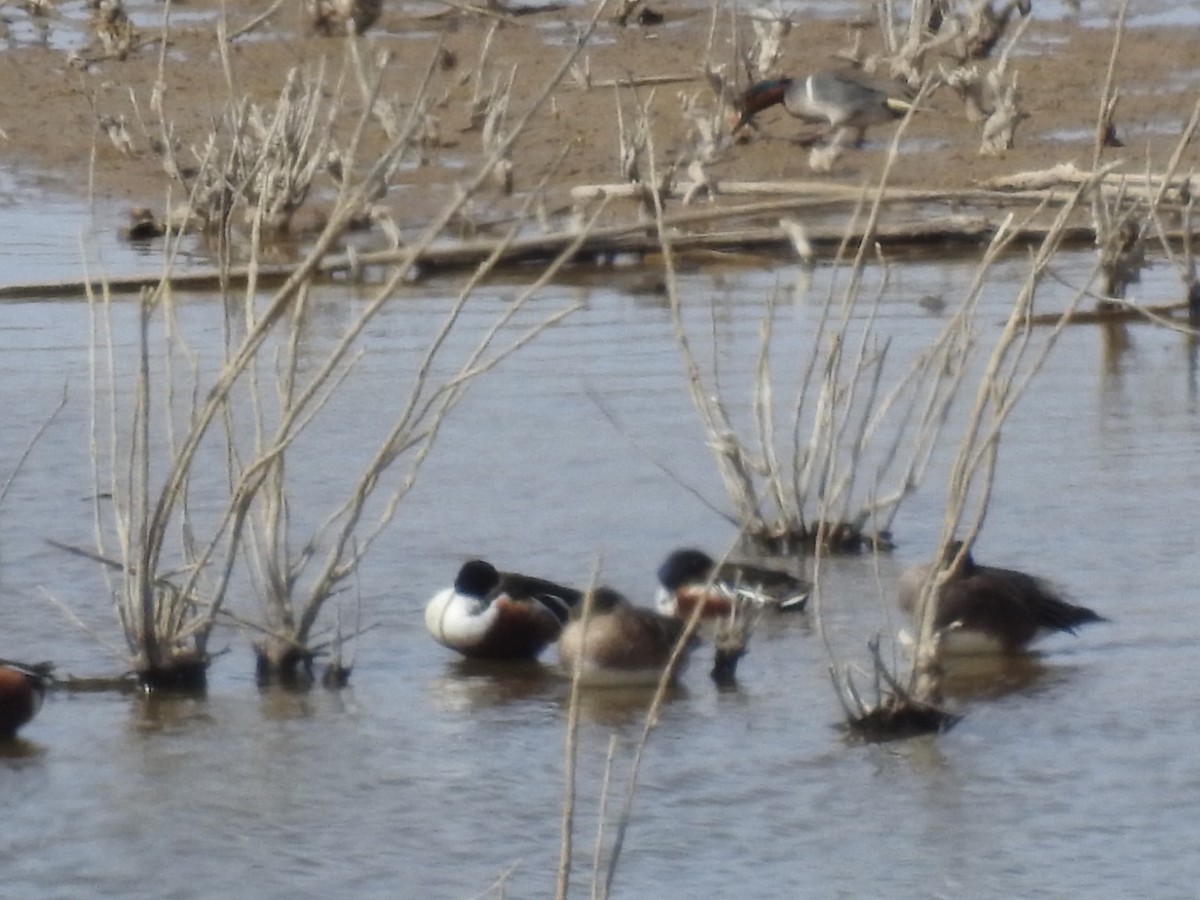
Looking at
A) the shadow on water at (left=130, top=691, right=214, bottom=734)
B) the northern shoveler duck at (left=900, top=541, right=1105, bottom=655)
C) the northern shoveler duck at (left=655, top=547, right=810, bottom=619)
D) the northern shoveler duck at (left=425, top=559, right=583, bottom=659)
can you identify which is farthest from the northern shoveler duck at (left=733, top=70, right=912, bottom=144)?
the shadow on water at (left=130, top=691, right=214, bottom=734)

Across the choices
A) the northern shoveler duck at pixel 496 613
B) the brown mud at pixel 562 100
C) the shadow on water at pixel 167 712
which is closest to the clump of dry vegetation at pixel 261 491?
the shadow on water at pixel 167 712

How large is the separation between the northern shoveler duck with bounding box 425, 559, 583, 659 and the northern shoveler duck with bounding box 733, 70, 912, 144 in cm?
1011

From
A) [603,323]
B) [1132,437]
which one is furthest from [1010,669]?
[603,323]

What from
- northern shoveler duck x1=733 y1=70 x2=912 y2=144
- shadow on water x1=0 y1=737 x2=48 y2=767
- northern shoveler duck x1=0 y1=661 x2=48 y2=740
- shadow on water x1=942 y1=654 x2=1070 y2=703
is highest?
northern shoveler duck x1=733 y1=70 x2=912 y2=144

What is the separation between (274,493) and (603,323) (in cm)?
594

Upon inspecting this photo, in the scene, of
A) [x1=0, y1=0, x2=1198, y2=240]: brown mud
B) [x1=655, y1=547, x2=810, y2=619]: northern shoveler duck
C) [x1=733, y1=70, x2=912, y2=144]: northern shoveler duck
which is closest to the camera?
[x1=655, y1=547, x2=810, y2=619]: northern shoveler duck

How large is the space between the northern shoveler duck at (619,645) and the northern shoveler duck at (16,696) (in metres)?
1.36

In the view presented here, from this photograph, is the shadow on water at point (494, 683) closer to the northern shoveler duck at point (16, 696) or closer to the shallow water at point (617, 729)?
the shallow water at point (617, 729)

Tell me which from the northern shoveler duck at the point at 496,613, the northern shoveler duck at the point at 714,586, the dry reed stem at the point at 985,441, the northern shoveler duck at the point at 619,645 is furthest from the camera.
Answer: the northern shoveler duck at the point at 714,586

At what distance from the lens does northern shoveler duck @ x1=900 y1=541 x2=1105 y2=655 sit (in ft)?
24.6

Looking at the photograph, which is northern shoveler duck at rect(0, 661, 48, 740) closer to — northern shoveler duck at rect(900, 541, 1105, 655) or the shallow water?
the shallow water

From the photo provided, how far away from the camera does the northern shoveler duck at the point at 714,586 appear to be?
787 cm

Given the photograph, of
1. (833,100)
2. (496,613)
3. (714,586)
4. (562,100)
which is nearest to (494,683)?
(496,613)

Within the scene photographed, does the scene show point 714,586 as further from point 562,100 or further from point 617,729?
point 562,100
